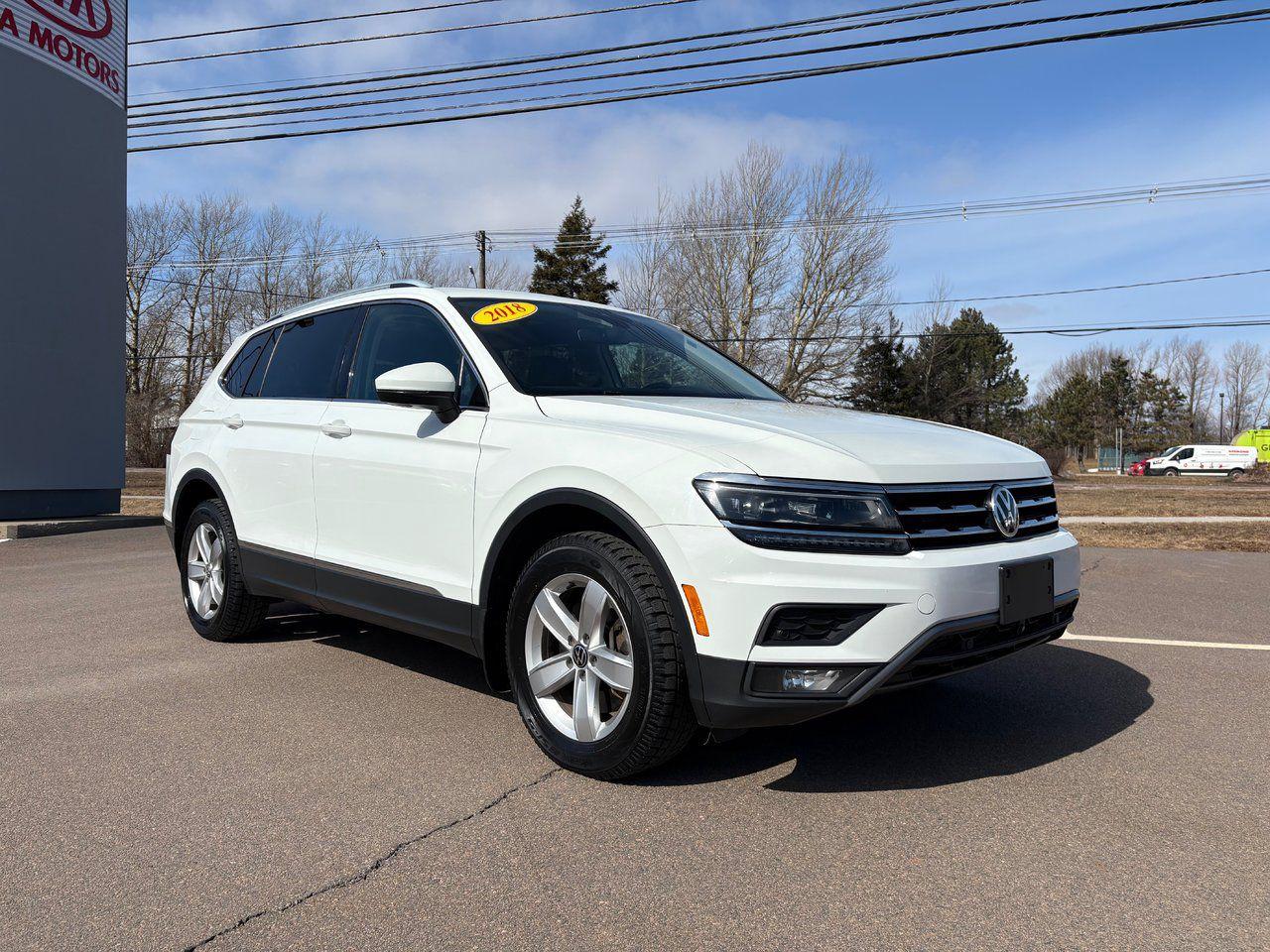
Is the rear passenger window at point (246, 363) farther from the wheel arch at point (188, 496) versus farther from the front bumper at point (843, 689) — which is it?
the front bumper at point (843, 689)

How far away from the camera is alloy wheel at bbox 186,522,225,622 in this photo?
17.9 feet

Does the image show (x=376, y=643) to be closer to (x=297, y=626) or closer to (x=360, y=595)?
(x=297, y=626)

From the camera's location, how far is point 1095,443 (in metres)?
79.1

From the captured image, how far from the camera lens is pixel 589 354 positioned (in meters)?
4.35

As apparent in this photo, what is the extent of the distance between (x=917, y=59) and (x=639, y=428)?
12.0 m

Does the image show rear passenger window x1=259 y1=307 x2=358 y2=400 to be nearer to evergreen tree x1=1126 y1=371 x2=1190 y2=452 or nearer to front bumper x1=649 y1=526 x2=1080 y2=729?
front bumper x1=649 y1=526 x2=1080 y2=729

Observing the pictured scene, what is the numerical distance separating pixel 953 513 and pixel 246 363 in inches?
166

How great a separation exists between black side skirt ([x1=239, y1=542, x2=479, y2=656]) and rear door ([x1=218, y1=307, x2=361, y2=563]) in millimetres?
88

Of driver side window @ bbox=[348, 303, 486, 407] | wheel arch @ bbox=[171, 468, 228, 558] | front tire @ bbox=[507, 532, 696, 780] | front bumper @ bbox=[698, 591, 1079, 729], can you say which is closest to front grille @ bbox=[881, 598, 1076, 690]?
front bumper @ bbox=[698, 591, 1079, 729]

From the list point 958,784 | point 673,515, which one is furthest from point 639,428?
point 958,784

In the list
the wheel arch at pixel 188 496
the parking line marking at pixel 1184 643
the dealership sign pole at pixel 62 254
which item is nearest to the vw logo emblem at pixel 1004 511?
the parking line marking at pixel 1184 643

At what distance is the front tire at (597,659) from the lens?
122 inches

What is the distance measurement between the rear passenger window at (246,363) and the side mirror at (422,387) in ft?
6.56

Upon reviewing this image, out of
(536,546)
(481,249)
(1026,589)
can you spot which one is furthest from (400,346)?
(481,249)
